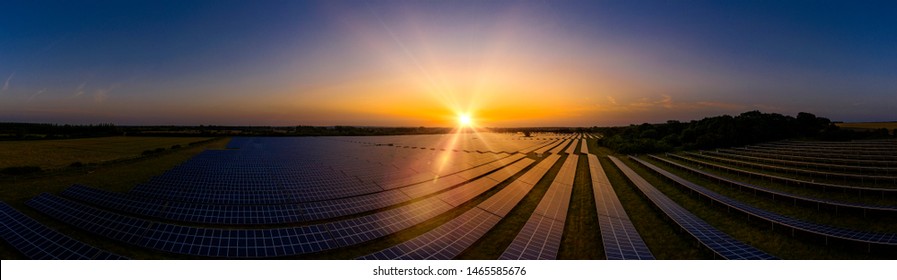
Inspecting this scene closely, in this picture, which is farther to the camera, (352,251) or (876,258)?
(352,251)

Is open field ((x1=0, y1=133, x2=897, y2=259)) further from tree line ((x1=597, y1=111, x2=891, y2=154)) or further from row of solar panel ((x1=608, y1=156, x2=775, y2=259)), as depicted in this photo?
tree line ((x1=597, y1=111, x2=891, y2=154))

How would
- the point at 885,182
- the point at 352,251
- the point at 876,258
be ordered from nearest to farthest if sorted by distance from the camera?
the point at 876,258 < the point at 352,251 < the point at 885,182

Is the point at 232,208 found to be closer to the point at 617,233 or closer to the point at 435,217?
the point at 435,217

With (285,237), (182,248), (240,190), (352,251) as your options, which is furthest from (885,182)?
(240,190)

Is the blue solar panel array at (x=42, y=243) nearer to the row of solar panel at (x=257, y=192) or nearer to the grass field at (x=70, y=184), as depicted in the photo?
the grass field at (x=70, y=184)

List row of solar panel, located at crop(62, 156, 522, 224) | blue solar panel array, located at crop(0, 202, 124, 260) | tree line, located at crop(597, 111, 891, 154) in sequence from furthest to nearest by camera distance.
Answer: tree line, located at crop(597, 111, 891, 154)
row of solar panel, located at crop(62, 156, 522, 224)
blue solar panel array, located at crop(0, 202, 124, 260)

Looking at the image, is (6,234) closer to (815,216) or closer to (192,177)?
(192,177)

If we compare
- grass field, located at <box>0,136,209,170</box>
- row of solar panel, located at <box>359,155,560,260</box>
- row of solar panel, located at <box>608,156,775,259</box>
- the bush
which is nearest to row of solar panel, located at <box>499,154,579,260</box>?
row of solar panel, located at <box>359,155,560,260</box>
